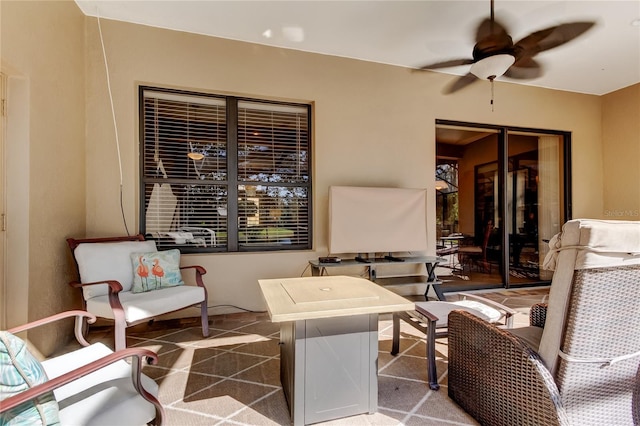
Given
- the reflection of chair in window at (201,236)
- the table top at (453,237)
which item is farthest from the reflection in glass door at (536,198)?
the reflection of chair in window at (201,236)

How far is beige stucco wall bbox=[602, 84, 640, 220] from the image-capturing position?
4629 millimetres

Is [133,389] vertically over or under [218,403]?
over

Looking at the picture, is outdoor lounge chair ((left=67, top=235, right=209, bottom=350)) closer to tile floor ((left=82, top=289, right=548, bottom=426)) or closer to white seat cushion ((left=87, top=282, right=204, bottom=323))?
white seat cushion ((left=87, top=282, right=204, bottom=323))

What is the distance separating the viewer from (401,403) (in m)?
1.91

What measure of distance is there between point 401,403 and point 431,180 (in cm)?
306

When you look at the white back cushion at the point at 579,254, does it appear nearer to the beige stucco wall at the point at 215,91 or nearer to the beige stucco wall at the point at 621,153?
the beige stucco wall at the point at 215,91

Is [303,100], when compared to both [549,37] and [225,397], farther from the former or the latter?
[225,397]

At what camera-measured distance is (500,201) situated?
482 cm

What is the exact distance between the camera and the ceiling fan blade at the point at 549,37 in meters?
2.30

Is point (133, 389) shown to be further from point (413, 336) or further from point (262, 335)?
point (413, 336)

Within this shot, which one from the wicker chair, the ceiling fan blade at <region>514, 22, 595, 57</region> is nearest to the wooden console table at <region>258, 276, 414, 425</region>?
the wicker chair

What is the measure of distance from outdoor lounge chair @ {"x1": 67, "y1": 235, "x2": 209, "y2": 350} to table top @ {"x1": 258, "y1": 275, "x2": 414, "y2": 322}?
1020mm

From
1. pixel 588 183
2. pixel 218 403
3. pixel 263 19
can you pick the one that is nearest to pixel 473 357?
pixel 218 403

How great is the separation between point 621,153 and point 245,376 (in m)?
6.14
